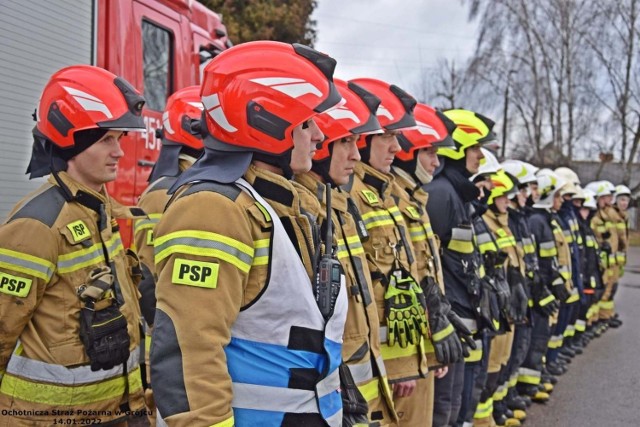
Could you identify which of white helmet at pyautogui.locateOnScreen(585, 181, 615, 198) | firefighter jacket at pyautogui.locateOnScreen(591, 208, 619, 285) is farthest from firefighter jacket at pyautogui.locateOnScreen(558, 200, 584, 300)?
white helmet at pyautogui.locateOnScreen(585, 181, 615, 198)

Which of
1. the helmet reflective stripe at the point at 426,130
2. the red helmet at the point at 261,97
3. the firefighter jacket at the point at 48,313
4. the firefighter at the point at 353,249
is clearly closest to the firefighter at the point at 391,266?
the firefighter at the point at 353,249

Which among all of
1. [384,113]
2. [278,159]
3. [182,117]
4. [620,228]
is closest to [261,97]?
[278,159]

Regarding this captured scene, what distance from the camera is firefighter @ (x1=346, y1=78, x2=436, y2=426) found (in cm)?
387

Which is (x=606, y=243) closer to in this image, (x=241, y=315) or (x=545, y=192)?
(x=545, y=192)

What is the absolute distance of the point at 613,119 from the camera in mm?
29141

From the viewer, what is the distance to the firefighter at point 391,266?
152 inches

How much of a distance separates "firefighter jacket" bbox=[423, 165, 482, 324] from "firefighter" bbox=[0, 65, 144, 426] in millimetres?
2369

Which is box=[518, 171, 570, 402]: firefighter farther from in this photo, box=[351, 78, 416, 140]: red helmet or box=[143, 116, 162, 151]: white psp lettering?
box=[143, 116, 162, 151]: white psp lettering

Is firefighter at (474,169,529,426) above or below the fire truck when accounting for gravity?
→ below

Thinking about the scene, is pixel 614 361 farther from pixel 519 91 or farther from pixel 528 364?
pixel 519 91

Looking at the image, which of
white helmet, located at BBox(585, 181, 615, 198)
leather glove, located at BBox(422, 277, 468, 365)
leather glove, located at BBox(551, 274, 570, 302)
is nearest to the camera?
leather glove, located at BBox(422, 277, 468, 365)

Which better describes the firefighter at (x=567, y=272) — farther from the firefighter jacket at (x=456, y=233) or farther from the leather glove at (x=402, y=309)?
the leather glove at (x=402, y=309)

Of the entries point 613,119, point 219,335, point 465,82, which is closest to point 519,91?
point 465,82

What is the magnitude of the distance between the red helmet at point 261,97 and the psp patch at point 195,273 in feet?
1.59
